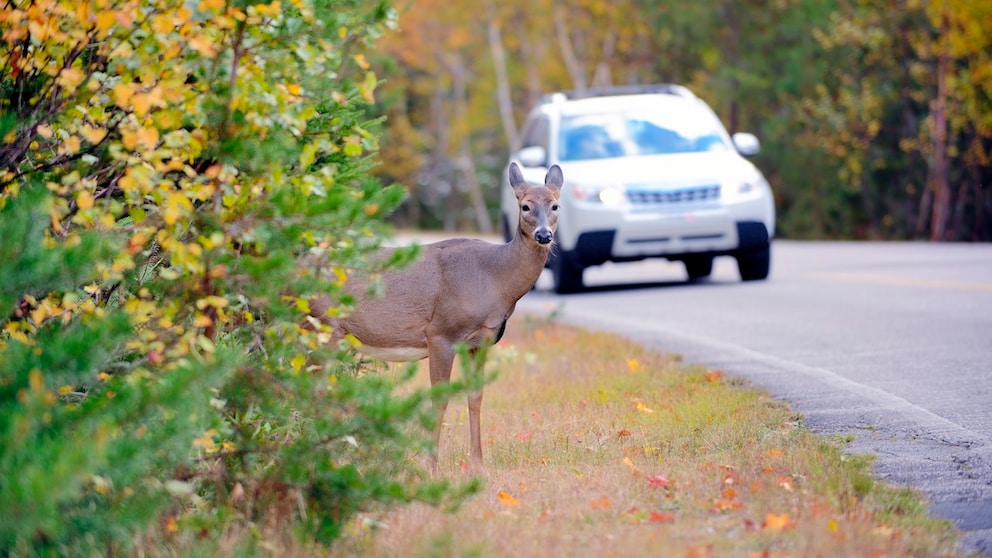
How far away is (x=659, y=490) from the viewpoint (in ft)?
22.4

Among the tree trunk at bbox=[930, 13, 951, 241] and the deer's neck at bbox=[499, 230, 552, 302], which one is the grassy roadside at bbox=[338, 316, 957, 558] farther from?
the tree trunk at bbox=[930, 13, 951, 241]

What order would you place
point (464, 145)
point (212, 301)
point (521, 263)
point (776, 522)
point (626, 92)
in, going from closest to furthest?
point (212, 301)
point (776, 522)
point (521, 263)
point (626, 92)
point (464, 145)

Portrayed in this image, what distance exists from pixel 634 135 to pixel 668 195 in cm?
148

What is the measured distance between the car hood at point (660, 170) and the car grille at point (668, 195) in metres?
0.07

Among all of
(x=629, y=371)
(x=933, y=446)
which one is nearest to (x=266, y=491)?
(x=933, y=446)

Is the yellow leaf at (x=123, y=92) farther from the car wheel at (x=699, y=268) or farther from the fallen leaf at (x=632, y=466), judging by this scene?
the car wheel at (x=699, y=268)

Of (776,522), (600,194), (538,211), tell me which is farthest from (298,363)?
(600,194)

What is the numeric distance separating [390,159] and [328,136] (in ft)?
169

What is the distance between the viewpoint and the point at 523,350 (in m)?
13.6

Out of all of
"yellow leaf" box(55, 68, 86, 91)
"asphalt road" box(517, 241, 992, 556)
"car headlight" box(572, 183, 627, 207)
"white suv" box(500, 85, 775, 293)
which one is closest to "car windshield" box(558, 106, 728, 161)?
"white suv" box(500, 85, 775, 293)

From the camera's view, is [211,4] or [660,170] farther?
[660,170]

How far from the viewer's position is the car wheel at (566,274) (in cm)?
1866

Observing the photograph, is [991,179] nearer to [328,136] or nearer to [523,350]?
[523,350]

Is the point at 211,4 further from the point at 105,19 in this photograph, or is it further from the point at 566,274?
the point at 566,274
